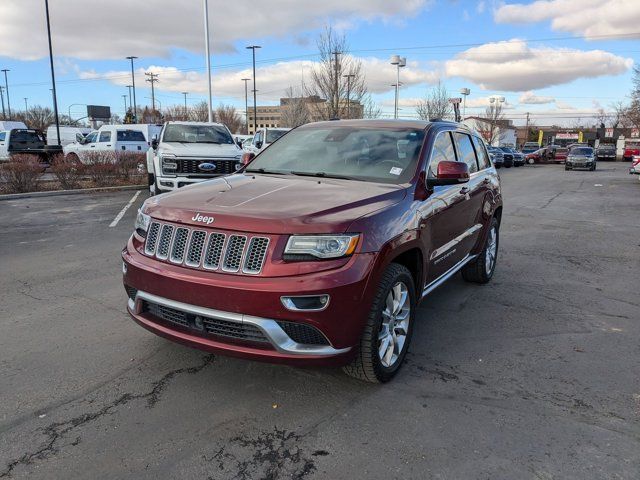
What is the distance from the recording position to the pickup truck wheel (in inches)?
126

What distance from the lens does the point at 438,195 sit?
419 cm

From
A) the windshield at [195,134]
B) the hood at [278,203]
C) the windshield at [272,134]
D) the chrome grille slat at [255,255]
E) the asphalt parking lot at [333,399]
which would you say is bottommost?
the asphalt parking lot at [333,399]

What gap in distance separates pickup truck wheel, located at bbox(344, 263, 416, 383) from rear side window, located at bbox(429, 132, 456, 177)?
1124mm

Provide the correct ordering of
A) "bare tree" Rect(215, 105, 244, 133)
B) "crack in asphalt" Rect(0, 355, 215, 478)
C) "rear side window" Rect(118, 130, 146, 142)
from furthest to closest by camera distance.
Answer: "bare tree" Rect(215, 105, 244, 133), "rear side window" Rect(118, 130, 146, 142), "crack in asphalt" Rect(0, 355, 215, 478)

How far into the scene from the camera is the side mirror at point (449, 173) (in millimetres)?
3955

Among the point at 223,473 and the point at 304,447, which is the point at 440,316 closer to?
the point at 304,447

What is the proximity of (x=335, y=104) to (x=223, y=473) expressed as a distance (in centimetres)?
2531

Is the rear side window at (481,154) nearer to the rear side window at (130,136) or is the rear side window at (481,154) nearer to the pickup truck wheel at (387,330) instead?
the pickup truck wheel at (387,330)

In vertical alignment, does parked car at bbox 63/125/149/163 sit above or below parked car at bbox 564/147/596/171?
above

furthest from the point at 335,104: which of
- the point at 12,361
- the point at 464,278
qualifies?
the point at 12,361

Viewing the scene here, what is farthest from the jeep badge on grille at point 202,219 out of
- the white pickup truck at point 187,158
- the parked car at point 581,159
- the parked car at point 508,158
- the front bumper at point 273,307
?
the parked car at point 508,158

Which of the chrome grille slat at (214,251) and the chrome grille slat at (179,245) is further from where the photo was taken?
the chrome grille slat at (179,245)

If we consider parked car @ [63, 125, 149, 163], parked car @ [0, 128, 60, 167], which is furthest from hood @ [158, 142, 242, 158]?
parked car @ [0, 128, 60, 167]

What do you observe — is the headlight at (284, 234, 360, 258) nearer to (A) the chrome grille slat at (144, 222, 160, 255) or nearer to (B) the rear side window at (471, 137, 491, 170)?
(A) the chrome grille slat at (144, 222, 160, 255)
